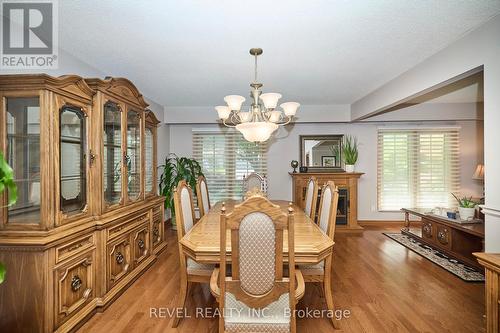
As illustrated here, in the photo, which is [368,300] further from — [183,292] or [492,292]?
[183,292]

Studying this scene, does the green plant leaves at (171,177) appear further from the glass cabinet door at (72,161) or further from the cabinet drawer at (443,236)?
the cabinet drawer at (443,236)

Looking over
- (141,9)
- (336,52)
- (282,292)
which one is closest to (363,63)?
(336,52)

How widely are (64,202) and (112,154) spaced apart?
A: 2.47ft

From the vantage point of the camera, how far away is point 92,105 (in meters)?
2.26

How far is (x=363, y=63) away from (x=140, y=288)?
343 centimetres

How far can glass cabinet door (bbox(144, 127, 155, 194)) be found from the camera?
11.2 feet

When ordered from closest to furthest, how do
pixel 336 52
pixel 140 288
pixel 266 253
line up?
pixel 266 253, pixel 336 52, pixel 140 288

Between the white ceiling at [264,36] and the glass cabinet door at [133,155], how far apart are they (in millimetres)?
602

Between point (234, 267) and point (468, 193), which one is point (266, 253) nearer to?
point (234, 267)

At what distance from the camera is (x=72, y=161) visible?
6.86ft

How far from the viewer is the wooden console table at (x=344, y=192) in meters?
4.96

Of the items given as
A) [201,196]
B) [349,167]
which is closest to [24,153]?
[201,196]

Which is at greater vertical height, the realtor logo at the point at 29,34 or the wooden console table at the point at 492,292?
the realtor logo at the point at 29,34

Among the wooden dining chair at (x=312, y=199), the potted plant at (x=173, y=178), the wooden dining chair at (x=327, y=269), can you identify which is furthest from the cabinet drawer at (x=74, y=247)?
the potted plant at (x=173, y=178)
